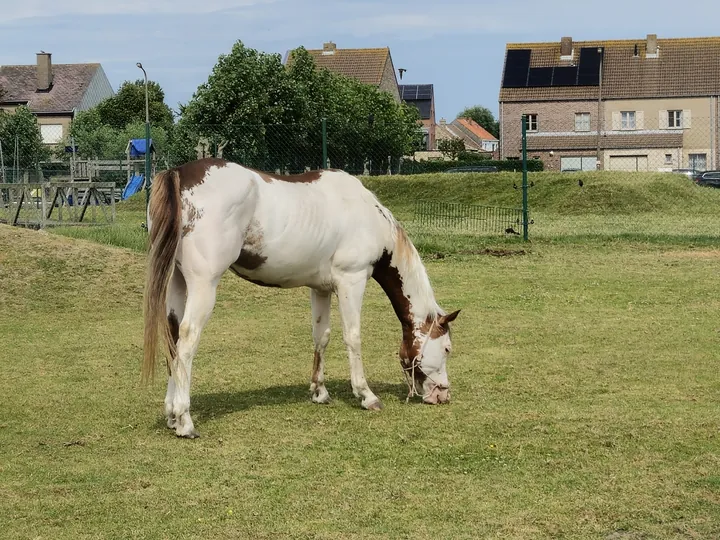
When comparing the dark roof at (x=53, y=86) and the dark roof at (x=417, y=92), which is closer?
the dark roof at (x=53, y=86)

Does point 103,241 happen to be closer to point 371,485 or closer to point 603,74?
point 371,485

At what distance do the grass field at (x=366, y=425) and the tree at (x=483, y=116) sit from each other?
441ft

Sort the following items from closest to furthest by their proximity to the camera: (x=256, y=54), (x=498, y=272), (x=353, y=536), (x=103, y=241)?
1. (x=353, y=536)
2. (x=498, y=272)
3. (x=103, y=241)
4. (x=256, y=54)

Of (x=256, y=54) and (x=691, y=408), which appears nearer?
(x=691, y=408)

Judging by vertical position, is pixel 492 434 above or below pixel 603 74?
below

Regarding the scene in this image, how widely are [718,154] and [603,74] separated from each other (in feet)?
31.3

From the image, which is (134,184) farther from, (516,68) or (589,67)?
(589,67)

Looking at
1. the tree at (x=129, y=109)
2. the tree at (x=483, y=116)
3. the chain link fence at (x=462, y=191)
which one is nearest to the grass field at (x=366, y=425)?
the chain link fence at (x=462, y=191)

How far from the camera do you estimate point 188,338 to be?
22.9 feet

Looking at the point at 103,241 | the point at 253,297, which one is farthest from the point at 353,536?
the point at 103,241

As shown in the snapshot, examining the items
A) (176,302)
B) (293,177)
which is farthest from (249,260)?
(293,177)

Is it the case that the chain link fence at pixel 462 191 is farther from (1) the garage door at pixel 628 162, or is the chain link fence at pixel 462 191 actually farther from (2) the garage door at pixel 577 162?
(1) the garage door at pixel 628 162

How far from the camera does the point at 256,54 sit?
37.4 metres

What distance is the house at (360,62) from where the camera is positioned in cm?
7581
